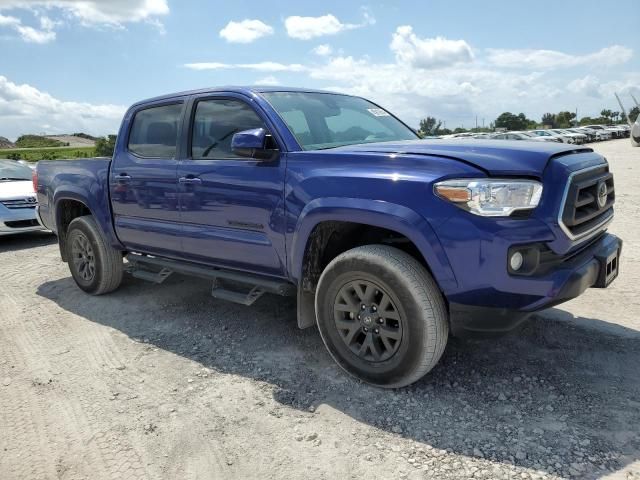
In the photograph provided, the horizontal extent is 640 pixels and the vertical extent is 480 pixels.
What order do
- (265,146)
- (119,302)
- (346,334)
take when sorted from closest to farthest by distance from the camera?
(346,334)
(265,146)
(119,302)

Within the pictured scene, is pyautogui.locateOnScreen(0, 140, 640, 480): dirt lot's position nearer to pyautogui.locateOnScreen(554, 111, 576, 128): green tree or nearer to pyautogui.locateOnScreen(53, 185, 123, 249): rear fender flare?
pyautogui.locateOnScreen(53, 185, 123, 249): rear fender flare

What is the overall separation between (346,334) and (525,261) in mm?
1170

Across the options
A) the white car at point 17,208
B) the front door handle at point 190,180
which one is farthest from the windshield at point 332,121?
the white car at point 17,208

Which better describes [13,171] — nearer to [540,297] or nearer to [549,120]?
[540,297]

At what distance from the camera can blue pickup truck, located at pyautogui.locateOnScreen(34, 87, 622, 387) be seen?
2.75 m

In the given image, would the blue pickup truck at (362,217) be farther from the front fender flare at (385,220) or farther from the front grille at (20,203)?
the front grille at (20,203)

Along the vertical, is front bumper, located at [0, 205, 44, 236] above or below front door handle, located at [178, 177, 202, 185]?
below

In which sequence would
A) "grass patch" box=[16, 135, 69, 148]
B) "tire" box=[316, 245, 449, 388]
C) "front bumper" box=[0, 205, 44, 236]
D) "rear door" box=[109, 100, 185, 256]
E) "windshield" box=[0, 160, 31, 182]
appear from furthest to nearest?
"grass patch" box=[16, 135, 69, 148], "windshield" box=[0, 160, 31, 182], "front bumper" box=[0, 205, 44, 236], "rear door" box=[109, 100, 185, 256], "tire" box=[316, 245, 449, 388]

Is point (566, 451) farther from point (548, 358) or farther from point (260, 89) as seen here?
point (260, 89)

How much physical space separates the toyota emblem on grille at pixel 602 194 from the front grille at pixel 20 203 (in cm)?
833

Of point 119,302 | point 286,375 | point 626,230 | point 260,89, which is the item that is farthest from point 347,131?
point 626,230

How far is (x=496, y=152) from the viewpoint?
2.92m

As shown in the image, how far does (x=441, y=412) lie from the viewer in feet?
9.75

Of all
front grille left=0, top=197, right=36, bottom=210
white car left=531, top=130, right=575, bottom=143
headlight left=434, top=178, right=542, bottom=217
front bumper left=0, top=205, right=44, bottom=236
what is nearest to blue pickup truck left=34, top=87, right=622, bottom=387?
headlight left=434, top=178, right=542, bottom=217
